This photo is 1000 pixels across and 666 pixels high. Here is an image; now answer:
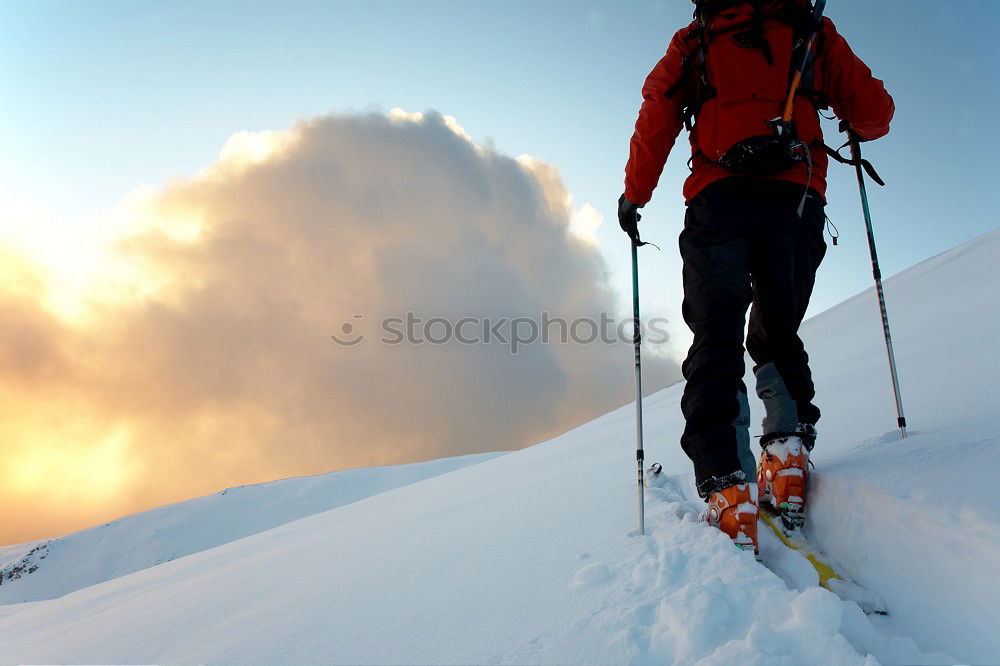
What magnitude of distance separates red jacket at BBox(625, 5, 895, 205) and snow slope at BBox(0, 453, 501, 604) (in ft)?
52.0

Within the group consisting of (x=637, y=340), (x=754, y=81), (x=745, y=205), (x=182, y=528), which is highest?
(x=754, y=81)

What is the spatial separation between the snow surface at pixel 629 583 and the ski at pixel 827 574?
0.04 meters

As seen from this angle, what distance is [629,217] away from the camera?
261cm

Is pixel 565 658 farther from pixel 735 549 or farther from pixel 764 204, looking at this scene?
pixel 764 204

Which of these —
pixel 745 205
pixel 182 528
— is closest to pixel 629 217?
pixel 745 205

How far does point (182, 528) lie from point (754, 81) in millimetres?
34496

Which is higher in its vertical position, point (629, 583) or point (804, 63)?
point (804, 63)

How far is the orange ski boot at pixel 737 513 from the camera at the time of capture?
193cm

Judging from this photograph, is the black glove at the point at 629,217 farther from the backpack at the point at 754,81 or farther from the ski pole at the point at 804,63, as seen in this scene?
the ski pole at the point at 804,63

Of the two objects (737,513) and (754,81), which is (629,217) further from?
(737,513)

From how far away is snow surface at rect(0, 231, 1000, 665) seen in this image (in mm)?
1438

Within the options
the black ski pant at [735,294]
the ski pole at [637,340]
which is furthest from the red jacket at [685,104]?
the ski pole at [637,340]

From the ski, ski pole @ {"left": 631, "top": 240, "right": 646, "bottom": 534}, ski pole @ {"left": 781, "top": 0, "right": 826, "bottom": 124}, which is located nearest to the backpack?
ski pole @ {"left": 781, "top": 0, "right": 826, "bottom": 124}

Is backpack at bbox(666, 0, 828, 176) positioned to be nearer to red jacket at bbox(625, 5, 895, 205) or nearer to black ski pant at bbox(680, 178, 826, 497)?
red jacket at bbox(625, 5, 895, 205)
